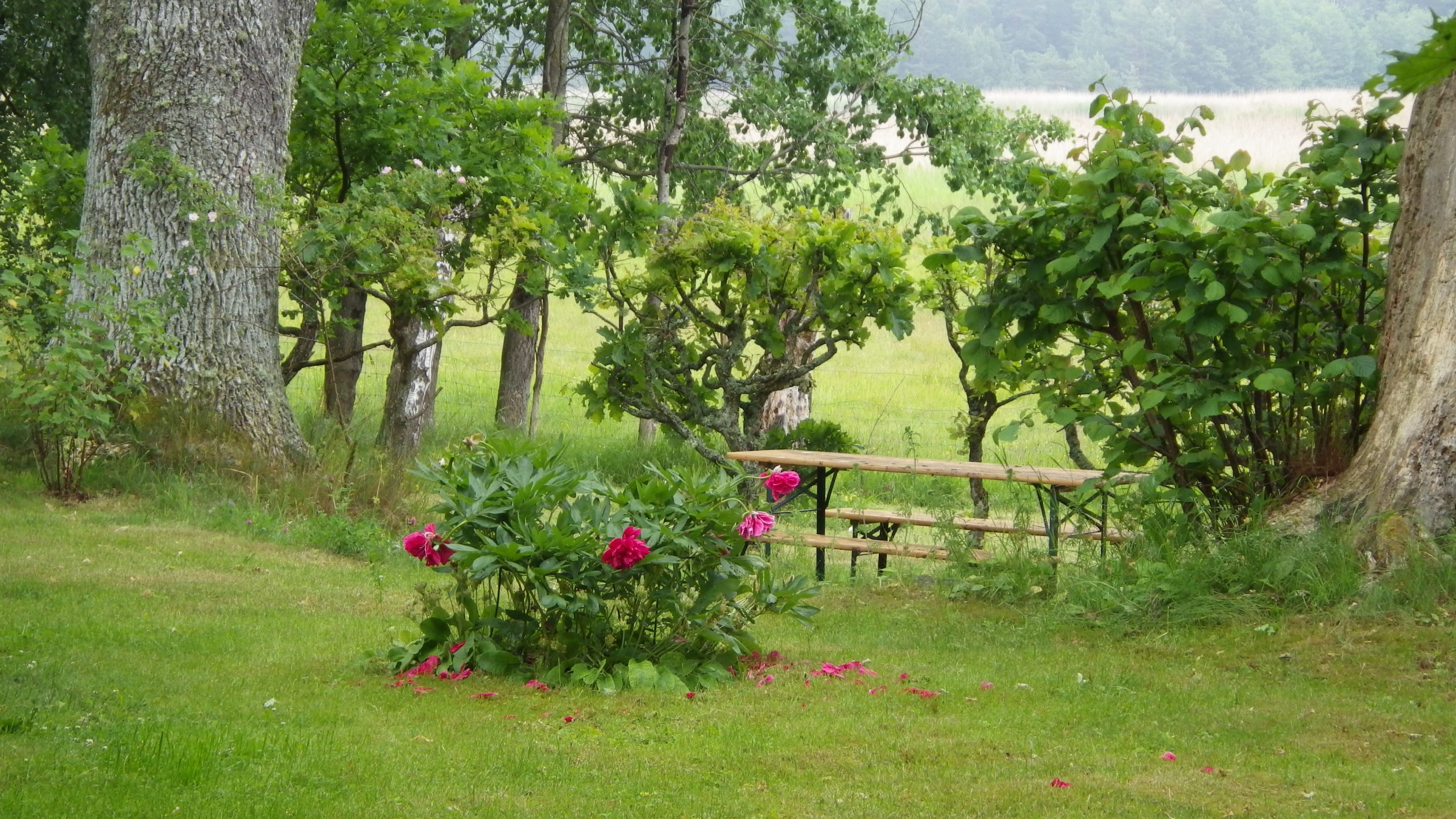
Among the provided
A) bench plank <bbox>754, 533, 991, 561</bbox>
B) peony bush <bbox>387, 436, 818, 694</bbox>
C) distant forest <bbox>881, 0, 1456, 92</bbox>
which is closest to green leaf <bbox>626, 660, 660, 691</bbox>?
peony bush <bbox>387, 436, 818, 694</bbox>

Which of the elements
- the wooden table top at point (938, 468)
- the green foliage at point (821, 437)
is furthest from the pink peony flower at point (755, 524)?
the green foliage at point (821, 437)

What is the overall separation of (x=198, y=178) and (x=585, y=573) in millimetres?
5793

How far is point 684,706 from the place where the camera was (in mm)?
5008

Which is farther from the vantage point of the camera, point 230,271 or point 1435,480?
point 230,271

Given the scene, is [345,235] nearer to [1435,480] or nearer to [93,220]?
[93,220]

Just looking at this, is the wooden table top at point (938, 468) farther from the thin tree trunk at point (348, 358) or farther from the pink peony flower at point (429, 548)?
the thin tree trunk at point (348, 358)

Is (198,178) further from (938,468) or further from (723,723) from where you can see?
(723,723)

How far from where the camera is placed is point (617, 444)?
1594cm

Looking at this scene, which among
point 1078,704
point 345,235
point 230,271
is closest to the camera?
point 1078,704

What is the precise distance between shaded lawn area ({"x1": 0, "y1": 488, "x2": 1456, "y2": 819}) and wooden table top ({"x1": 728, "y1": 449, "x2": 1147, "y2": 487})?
1.40 m

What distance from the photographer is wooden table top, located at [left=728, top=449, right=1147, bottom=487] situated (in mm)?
8125

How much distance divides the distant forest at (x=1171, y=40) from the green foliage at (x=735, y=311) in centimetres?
3108

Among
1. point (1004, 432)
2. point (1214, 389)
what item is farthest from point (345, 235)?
point (1214, 389)

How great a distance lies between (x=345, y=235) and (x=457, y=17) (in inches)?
110
